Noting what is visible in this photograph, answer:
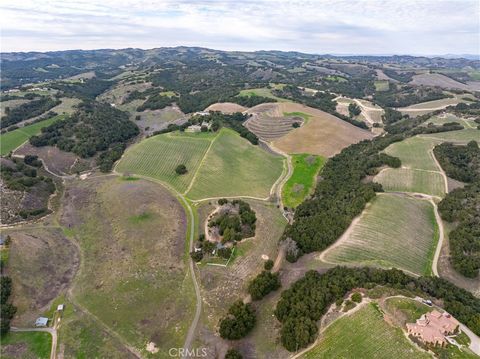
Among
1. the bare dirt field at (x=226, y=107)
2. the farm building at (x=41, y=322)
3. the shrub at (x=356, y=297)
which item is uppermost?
the bare dirt field at (x=226, y=107)

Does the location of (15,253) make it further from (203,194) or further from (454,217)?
(454,217)

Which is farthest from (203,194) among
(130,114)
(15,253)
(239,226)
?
(130,114)

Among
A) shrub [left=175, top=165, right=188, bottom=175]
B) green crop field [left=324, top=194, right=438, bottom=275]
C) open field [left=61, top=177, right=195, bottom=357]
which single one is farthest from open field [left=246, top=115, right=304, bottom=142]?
green crop field [left=324, top=194, right=438, bottom=275]

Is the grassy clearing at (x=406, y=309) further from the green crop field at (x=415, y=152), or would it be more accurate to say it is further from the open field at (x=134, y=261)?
the green crop field at (x=415, y=152)

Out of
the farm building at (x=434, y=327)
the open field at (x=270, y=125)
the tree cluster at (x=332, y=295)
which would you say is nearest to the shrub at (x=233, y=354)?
the tree cluster at (x=332, y=295)

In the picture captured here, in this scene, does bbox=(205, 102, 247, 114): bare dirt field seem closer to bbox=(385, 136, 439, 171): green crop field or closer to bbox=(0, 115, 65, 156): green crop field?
bbox=(0, 115, 65, 156): green crop field

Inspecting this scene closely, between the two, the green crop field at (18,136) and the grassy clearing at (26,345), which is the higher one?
the green crop field at (18,136)

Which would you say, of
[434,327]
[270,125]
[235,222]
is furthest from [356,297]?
[270,125]

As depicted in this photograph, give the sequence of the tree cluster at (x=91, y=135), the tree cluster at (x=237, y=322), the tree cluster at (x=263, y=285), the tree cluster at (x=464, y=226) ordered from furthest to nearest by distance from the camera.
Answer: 1. the tree cluster at (x=91, y=135)
2. the tree cluster at (x=464, y=226)
3. the tree cluster at (x=263, y=285)
4. the tree cluster at (x=237, y=322)
